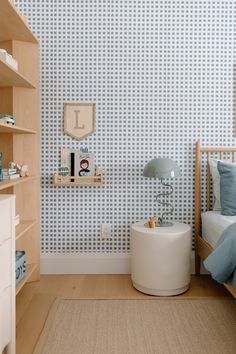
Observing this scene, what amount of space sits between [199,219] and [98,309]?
114 cm

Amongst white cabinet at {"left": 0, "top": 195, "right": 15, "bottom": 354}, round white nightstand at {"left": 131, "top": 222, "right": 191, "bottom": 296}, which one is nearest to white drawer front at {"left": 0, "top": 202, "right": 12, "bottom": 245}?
white cabinet at {"left": 0, "top": 195, "right": 15, "bottom": 354}

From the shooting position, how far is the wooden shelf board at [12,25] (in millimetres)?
1948

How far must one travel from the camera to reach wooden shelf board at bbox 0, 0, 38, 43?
195 centimetres

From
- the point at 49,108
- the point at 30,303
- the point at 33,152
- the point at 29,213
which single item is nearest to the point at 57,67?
the point at 49,108

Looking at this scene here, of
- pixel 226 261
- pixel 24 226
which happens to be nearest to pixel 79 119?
pixel 24 226

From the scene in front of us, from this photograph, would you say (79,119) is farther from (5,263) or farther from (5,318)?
(5,318)

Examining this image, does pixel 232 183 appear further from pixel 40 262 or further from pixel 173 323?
pixel 40 262

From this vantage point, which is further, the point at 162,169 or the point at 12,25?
the point at 162,169

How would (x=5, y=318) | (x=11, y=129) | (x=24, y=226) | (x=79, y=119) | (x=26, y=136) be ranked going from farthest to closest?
1. (x=79, y=119)
2. (x=26, y=136)
3. (x=24, y=226)
4. (x=11, y=129)
5. (x=5, y=318)

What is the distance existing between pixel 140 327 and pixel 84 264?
39.2 inches

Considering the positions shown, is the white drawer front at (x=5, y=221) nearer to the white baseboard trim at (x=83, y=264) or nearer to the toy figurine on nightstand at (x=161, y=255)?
the toy figurine on nightstand at (x=161, y=255)

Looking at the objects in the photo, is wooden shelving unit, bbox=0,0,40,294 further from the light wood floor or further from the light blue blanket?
the light blue blanket

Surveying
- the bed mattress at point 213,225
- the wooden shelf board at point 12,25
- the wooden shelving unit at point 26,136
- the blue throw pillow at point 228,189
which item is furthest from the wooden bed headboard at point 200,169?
the wooden shelf board at point 12,25

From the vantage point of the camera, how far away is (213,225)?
92.4 inches
